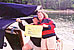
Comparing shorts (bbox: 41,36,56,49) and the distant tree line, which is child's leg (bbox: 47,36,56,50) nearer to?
shorts (bbox: 41,36,56,49)

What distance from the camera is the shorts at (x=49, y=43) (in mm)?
1747

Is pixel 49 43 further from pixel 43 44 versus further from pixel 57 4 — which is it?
pixel 57 4

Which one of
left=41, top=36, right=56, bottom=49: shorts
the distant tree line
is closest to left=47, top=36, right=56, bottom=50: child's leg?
left=41, top=36, right=56, bottom=49: shorts

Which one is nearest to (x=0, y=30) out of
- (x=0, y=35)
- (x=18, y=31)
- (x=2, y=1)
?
(x=0, y=35)

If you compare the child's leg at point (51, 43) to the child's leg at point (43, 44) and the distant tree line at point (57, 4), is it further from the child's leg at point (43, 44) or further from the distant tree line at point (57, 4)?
the distant tree line at point (57, 4)

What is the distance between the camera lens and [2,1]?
6.24ft

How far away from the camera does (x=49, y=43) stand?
176 centimetres

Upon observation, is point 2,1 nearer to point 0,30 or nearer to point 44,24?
point 0,30

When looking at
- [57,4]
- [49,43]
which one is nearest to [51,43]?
[49,43]

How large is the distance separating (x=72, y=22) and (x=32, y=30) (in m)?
1.00

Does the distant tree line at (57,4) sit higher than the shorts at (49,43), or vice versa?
the distant tree line at (57,4)

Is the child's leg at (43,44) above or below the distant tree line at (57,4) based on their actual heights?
below

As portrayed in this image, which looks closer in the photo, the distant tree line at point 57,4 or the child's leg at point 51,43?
the child's leg at point 51,43

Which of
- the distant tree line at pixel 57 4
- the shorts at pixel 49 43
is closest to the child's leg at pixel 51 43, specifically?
the shorts at pixel 49 43
